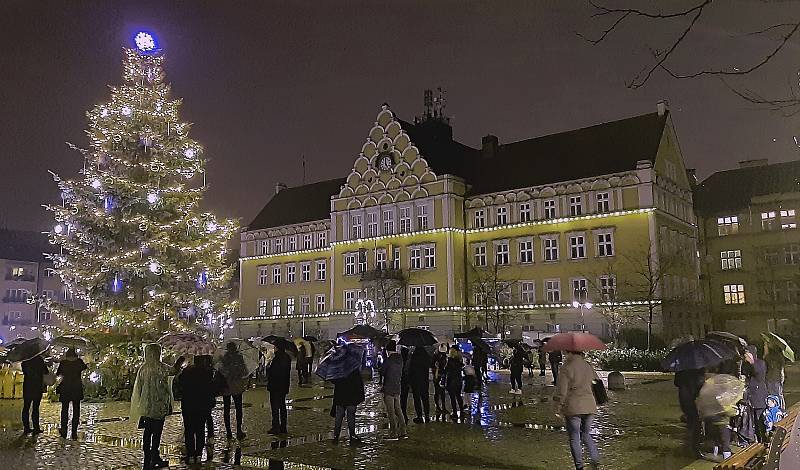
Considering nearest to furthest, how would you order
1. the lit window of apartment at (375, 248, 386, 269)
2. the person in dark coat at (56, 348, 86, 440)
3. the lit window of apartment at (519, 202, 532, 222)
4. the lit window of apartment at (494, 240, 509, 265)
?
the person in dark coat at (56, 348, 86, 440), the lit window of apartment at (519, 202, 532, 222), the lit window of apartment at (494, 240, 509, 265), the lit window of apartment at (375, 248, 386, 269)

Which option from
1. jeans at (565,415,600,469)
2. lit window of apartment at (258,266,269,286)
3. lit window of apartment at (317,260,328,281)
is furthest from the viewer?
lit window of apartment at (258,266,269,286)

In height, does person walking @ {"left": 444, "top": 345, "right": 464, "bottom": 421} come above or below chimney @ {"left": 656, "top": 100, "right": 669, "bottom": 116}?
below

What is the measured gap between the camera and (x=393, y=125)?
58.7 metres

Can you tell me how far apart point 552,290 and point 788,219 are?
2011 cm

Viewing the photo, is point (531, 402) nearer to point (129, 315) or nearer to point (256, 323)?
point (129, 315)

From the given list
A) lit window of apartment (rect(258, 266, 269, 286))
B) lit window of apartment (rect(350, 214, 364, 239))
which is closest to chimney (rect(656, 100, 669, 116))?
lit window of apartment (rect(350, 214, 364, 239))

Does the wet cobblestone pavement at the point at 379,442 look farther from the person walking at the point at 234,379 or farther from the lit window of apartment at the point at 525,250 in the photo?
the lit window of apartment at the point at 525,250

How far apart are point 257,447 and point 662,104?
4699 cm

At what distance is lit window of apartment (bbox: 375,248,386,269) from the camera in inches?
2258

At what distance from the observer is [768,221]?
180 feet

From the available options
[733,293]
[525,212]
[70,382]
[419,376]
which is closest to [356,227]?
[525,212]

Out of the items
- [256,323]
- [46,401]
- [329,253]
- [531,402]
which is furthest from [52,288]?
[531,402]

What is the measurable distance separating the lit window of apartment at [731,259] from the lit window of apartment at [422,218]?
24.7 meters

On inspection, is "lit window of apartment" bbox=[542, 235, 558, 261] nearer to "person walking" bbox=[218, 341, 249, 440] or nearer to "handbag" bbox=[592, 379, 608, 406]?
"person walking" bbox=[218, 341, 249, 440]
